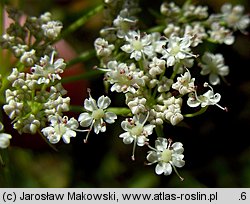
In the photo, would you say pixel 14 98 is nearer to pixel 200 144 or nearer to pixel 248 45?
pixel 200 144

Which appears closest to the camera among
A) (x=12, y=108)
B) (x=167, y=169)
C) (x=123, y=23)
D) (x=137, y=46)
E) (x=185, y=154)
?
(x=12, y=108)

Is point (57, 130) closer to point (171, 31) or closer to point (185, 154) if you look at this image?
point (171, 31)

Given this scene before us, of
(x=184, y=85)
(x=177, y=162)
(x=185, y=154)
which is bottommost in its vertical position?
(x=185, y=154)

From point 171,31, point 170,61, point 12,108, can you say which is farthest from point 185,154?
point 12,108

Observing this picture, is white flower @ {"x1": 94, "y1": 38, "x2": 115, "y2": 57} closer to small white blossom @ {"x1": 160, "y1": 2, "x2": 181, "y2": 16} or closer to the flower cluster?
the flower cluster

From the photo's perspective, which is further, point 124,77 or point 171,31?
point 171,31

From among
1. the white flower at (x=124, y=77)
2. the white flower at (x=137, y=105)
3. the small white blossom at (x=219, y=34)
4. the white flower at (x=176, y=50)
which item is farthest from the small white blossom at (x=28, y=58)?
the small white blossom at (x=219, y=34)

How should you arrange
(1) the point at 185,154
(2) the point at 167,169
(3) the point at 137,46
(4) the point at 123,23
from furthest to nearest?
(1) the point at 185,154, (4) the point at 123,23, (3) the point at 137,46, (2) the point at 167,169
